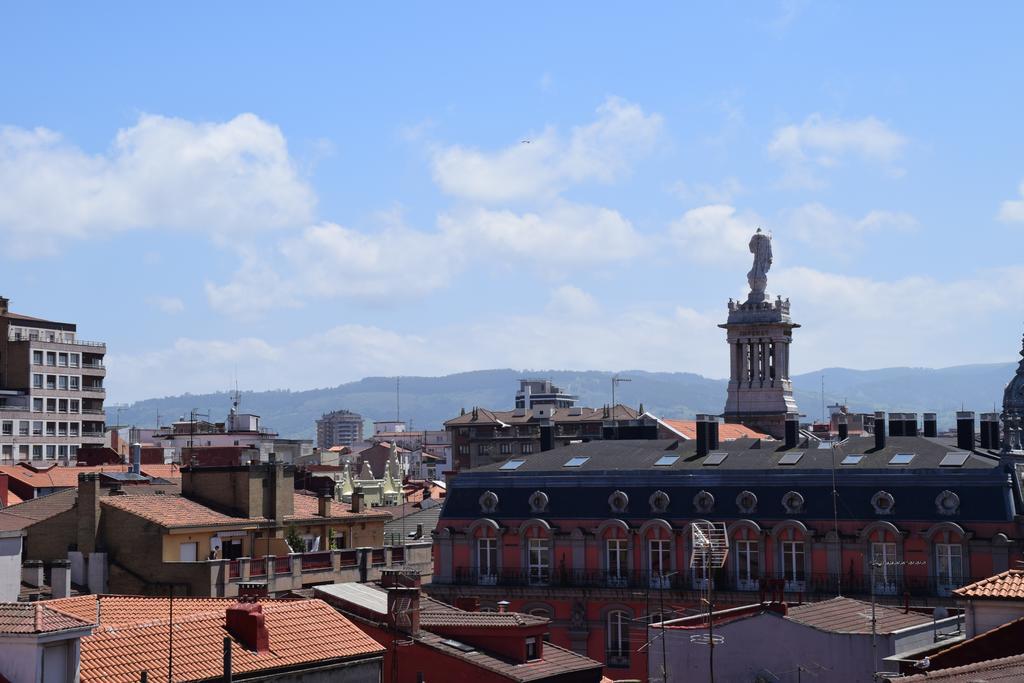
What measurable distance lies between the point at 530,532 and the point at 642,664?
12658 millimetres

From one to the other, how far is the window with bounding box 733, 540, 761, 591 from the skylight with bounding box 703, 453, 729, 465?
5.26 metres

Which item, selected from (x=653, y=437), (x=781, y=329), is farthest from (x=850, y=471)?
(x=781, y=329)

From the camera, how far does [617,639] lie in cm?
7669

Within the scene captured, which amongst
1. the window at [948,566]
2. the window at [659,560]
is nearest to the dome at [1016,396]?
the window at [948,566]

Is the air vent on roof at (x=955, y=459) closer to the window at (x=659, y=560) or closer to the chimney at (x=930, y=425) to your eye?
the window at (x=659, y=560)

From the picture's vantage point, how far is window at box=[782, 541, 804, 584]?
74562 mm

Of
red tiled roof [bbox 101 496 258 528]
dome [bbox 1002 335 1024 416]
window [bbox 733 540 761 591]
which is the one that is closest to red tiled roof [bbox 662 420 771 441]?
dome [bbox 1002 335 1024 416]

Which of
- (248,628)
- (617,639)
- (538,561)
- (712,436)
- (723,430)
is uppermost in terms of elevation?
(723,430)

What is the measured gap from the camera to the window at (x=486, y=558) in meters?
80.9

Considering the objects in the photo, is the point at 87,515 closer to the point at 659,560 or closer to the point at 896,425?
the point at 659,560

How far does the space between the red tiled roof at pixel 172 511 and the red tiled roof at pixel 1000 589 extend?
99.4ft

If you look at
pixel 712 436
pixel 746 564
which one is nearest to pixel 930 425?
pixel 712 436

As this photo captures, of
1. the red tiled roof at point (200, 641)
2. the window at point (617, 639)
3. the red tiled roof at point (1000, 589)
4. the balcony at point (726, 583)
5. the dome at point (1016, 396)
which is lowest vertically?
the window at point (617, 639)

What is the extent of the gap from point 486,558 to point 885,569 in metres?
18.9
